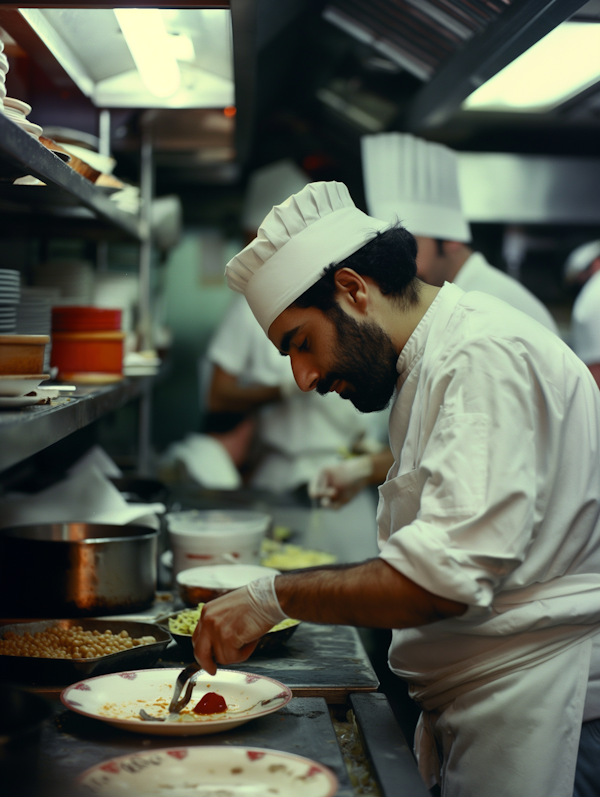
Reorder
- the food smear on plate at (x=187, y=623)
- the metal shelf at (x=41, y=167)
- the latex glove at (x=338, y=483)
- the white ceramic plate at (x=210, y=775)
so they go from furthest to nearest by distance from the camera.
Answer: the latex glove at (x=338, y=483), the food smear on plate at (x=187, y=623), the metal shelf at (x=41, y=167), the white ceramic plate at (x=210, y=775)

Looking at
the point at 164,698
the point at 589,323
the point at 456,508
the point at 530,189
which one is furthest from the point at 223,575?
the point at 530,189

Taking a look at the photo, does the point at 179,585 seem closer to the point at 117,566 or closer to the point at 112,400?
the point at 117,566

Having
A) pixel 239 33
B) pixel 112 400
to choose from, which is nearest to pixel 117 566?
pixel 112 400

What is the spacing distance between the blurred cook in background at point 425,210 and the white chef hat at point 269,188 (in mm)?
1422

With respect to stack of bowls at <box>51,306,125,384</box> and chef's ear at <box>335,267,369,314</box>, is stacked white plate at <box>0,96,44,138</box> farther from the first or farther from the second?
stack of bowls at <box>51,306,125,384</box>

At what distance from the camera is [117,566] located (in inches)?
→ 68.3

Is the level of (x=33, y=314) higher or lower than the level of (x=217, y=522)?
higher

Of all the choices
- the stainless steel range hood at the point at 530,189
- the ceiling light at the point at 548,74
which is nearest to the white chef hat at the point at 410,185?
the ceiling light at the point at 548,74

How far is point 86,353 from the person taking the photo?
2121 mm

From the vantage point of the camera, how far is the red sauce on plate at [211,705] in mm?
1291

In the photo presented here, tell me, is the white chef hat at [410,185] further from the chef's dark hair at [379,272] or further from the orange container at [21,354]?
the orange container at [21,354]

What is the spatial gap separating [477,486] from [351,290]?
0.48 metres

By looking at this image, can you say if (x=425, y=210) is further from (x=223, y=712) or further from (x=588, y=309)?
(x=223, y=712)

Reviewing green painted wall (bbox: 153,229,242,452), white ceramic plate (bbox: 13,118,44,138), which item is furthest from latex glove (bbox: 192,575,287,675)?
green painted wall (bbox: 153,229,242,452)
